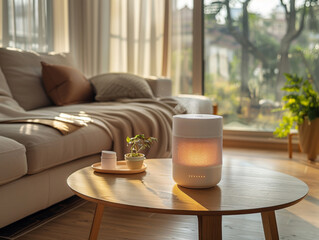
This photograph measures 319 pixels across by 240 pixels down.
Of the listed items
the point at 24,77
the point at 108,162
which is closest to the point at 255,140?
A: the point at 24,77

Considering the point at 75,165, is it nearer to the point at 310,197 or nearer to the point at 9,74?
the point at 9,74

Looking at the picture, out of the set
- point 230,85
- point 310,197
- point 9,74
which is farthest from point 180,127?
point 230,85

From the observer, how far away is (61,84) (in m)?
3.10

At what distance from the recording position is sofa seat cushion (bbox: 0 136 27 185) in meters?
1.65

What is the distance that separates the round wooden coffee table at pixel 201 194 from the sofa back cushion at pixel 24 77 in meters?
1.54

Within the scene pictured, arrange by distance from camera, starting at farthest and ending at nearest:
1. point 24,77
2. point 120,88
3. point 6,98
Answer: point 120,88 → point 24,77 → point 6,98

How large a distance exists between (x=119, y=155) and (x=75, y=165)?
35cm

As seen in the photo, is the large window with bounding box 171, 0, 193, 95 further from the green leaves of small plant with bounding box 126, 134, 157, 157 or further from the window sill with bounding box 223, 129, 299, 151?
the green leaves of small plant with bounding box 126, 134, 157, 157

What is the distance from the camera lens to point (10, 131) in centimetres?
192

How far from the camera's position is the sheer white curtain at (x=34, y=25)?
3375 millimetres

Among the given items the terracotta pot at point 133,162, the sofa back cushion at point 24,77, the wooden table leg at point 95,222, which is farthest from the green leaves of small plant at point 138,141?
the sofa back cushion at point 24,77

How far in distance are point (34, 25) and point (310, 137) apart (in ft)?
8.22

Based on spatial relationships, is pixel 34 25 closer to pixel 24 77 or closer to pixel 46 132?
pixel 24 77

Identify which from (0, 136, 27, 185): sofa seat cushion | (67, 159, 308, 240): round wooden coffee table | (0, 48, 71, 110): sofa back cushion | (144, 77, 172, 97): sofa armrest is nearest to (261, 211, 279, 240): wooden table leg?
(67, 159, 308, 240): round wooden coffee table
